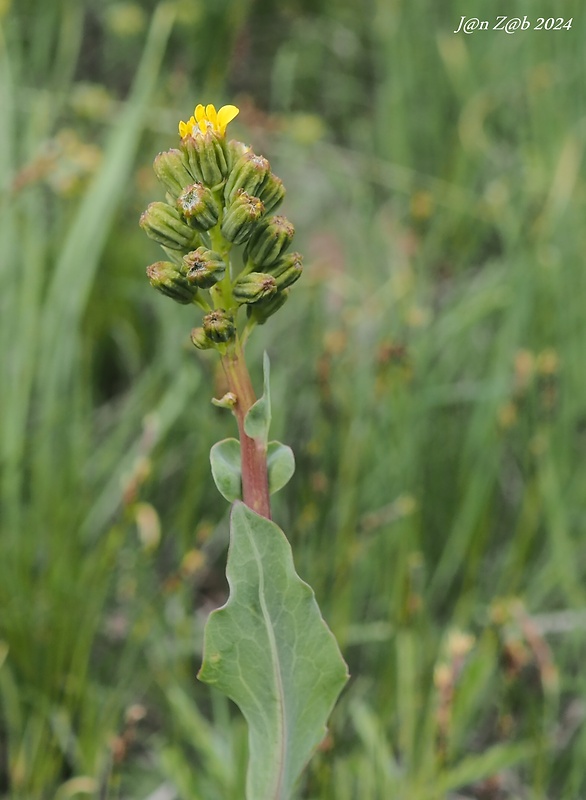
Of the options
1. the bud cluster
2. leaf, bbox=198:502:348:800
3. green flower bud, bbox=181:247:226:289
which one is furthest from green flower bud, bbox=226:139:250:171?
leaf, bbox=198:502:348:800

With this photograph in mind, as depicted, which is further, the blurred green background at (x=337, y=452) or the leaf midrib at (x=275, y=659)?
the blurred green background at (x=337, y=452)

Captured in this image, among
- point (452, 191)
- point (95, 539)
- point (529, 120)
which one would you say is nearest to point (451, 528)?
point (95, 539)

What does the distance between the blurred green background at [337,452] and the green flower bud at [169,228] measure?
0.82 metres

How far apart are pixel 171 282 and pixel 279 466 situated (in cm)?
22

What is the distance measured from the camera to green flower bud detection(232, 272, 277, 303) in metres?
0.91

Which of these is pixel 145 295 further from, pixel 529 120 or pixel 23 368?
pixel 529 120

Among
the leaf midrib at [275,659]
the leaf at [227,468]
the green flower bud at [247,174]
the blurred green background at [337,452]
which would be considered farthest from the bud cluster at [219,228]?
the blurred green background at [337,452]

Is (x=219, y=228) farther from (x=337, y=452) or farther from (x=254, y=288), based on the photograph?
(x=337, y=452)

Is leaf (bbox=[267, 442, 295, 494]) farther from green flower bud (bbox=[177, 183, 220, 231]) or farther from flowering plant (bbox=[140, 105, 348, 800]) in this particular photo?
green flower bud (bbox=[177, 183, 220, 231])

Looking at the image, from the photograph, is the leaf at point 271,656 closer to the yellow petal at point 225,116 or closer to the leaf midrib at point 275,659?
the leaf midrib at point 275,659

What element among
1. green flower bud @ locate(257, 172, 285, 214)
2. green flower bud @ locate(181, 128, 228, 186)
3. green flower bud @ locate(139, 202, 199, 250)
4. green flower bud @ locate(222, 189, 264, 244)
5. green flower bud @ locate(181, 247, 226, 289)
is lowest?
green flower bud @ locate(181, 247, 226, 289)

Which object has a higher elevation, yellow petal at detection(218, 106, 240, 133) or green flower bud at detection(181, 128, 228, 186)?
yellow petal at detection(218, 106, 240, 133)

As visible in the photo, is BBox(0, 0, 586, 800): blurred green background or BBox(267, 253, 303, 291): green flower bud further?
BBox(0, 0, 586, 800): blurred green background

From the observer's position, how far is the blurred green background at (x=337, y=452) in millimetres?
1825
